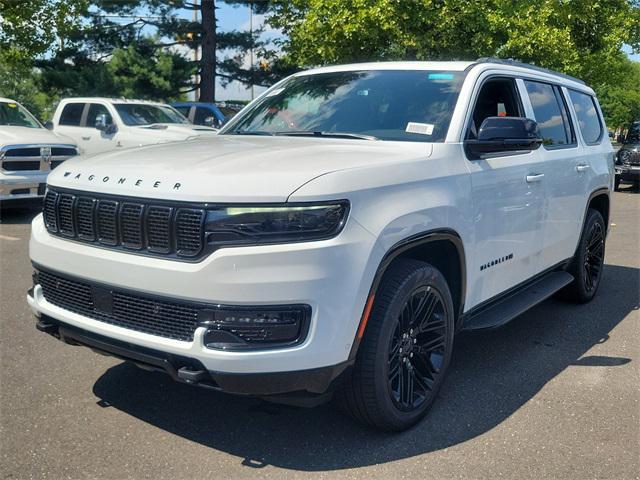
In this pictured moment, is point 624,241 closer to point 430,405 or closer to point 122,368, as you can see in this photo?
point 430,405

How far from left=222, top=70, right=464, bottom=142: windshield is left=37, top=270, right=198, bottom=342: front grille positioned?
1.59 meters

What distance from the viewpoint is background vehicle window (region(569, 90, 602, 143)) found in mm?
5953

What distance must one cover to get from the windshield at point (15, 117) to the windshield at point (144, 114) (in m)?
2.08

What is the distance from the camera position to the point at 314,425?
11.9 feet

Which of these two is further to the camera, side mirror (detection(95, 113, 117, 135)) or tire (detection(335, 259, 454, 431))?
side mirror (detection(95, 113, 117, 135))

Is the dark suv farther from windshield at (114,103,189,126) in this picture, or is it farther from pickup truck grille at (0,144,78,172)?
pickup truck grille at (0,144,78,172)

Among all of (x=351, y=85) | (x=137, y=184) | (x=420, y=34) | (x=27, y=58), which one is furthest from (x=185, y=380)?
(x=27, y=58)

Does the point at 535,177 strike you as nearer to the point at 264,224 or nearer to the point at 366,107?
the point at 366,107

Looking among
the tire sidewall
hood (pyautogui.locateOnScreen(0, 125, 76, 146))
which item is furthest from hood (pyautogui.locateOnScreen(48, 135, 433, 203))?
hood (pyautogui.locateOnScreen(0, 125, 76, 146))

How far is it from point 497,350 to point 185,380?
2682 mm

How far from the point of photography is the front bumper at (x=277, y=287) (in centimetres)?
285

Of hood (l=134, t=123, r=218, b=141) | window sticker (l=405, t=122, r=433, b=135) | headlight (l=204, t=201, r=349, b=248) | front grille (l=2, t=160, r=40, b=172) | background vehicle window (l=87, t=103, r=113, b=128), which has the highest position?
window sticker (l=405, t=122, r=433, b=135)

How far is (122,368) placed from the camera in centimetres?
433

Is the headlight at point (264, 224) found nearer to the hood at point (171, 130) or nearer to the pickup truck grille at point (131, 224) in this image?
the pickup truck grille at point (131, 224)
